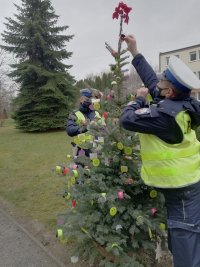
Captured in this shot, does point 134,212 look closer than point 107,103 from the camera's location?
Yes

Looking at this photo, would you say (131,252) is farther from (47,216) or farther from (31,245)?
(47,216)

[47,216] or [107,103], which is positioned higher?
[107,103]

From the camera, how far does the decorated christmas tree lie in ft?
10.3

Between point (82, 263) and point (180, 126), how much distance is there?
2494mm

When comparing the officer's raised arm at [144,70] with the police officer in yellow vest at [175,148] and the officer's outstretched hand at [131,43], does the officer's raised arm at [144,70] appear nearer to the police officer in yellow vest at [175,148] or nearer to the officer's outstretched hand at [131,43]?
the officer's outstretched hand at [131,43]

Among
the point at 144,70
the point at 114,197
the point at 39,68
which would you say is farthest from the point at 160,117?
the point at 39,68

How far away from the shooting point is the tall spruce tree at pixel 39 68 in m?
21.1

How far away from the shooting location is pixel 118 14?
9.63 ft

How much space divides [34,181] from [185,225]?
6.33m

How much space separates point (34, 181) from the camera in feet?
27.5

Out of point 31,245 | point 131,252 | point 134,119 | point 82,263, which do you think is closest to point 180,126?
point 134,119

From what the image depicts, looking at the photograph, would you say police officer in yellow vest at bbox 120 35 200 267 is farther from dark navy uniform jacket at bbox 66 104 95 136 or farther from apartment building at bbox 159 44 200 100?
apartment building at bbox 159 44 200 100

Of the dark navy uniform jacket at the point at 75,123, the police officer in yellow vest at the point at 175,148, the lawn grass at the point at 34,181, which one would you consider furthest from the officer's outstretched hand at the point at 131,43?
the lawn grass at the point at 34,181

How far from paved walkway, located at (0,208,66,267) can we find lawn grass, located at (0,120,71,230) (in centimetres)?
47
